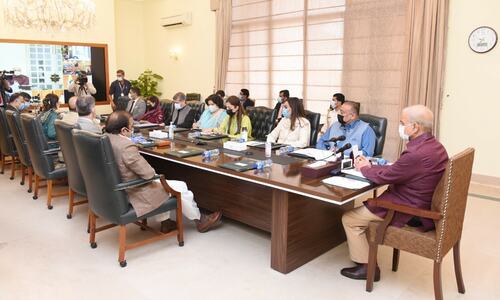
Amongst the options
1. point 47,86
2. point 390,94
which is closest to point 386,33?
point 390,94

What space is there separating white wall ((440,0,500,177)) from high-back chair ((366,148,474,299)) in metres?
3.17

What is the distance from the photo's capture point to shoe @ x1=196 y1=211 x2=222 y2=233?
3539mm

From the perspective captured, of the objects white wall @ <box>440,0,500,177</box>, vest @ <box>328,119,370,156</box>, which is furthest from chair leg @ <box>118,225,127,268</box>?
white wall @ <box>440,0,500,177</box>

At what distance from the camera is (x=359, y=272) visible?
2.76m

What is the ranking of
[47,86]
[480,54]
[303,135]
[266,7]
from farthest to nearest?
[47,86] → [266,7] → [480,54] → [303,135]

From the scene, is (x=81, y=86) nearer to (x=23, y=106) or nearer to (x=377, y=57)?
(x=23, y=106)

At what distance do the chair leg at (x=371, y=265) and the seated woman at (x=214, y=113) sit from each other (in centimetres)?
301

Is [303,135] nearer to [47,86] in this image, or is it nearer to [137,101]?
[137,101]

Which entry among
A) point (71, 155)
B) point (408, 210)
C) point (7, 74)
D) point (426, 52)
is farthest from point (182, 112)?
point (7, 74)

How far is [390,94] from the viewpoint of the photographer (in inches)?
229

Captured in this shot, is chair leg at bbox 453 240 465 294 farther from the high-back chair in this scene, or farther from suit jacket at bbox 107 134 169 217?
suit jacket at bbox 107 134 169 217

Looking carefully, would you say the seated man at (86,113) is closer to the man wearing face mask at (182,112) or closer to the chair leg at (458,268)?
the man wearing face mask at (182,112)

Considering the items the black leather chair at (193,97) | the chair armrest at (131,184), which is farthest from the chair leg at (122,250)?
the black leather chair at (193,97)

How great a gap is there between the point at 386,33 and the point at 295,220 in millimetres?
4040
